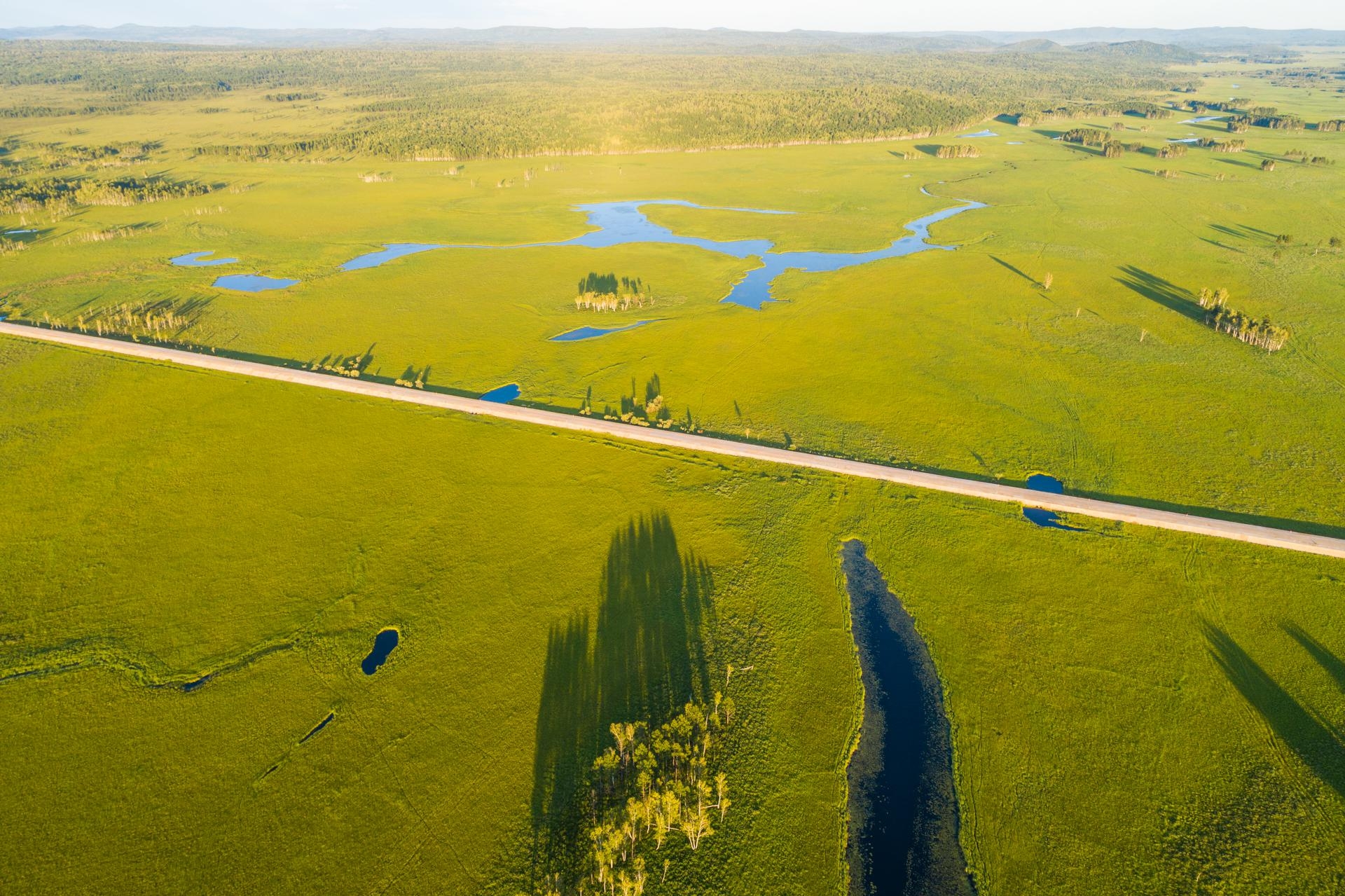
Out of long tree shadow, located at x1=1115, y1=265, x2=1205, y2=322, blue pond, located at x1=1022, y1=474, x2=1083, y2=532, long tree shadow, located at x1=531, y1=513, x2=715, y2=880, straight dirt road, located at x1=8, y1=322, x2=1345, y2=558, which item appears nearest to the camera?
long tree shadow, located at x1=531, y1=513, x2=715, y2=880

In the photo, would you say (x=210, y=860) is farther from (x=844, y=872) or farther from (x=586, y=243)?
(x=586, y=243)

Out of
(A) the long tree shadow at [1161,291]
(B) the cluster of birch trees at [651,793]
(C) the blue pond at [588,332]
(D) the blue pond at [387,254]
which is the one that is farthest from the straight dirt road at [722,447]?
(A) the long tree shadow at [1161,291]

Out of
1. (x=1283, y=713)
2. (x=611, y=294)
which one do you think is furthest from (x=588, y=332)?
(x=1283, y=713)

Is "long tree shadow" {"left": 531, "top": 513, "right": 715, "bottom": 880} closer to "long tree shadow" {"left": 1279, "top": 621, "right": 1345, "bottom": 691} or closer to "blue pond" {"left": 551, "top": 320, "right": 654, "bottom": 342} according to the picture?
"long tree shadow" {"left": 1279, "top": 621, "right": 1345, "bottom": 691}

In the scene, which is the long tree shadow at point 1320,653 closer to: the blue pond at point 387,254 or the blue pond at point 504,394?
the blue pond at point 504,394

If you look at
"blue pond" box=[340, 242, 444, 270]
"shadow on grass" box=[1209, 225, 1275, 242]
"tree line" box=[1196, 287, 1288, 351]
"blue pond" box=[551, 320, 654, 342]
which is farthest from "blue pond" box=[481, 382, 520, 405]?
"shadow on grass" box=[1209, 225, 1275, 242]

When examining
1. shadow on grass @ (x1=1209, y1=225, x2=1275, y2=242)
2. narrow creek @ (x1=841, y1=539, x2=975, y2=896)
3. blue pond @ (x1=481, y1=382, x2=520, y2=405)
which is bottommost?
narrow creek @ (x1=841, y1=539, x2=975, y2=896)

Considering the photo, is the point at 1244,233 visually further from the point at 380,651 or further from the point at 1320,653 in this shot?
the point at 380,651
